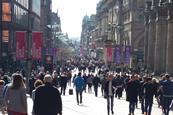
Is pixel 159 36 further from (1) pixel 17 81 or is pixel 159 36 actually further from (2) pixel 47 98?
(2) pixel 47 98

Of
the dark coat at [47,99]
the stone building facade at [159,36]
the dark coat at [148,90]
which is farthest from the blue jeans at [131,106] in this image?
the stone building facade at [159,36]

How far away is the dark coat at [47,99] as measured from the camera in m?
13.6

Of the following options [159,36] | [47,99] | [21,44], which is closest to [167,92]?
[47,99]

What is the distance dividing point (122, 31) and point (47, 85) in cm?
10555

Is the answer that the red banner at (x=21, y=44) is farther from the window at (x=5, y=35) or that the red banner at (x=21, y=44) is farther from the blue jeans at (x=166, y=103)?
the window at (x=5, y=35)

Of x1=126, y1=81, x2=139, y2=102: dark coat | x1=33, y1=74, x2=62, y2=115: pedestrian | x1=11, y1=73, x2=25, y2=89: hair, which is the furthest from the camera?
x1=126, y1=81, x2=139, y2=102: dark coat

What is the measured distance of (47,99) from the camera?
13.6 meters

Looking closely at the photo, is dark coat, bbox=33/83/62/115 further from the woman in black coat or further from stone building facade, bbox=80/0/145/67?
stone building facade, bbox=80/0/145/67

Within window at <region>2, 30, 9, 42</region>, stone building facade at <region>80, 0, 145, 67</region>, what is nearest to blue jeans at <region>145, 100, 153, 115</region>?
window at <region>2, 30, 9, 42</region>

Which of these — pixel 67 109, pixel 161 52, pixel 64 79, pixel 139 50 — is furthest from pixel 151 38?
pixel 67 109

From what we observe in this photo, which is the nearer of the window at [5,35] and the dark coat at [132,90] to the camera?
the dark coat at [132,90]

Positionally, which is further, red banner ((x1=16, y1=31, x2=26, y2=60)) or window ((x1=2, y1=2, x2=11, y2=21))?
window ((x1=2, y1=2, x2=11, y2=21))

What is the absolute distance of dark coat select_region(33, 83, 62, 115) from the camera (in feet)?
44.5

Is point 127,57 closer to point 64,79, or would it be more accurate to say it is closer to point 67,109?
point 64,79
